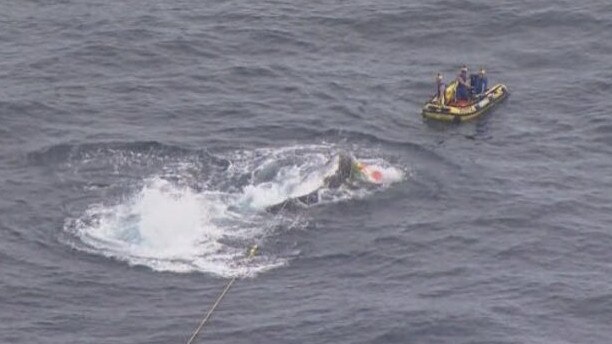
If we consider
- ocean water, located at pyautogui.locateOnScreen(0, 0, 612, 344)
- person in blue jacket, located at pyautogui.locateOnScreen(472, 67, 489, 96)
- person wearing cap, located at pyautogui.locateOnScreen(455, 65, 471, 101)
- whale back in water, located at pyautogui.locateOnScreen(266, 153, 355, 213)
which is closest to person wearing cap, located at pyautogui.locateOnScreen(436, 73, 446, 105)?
person wearing cap, located at pyautogui.locateOnScreen(455, 65, 471, 101)

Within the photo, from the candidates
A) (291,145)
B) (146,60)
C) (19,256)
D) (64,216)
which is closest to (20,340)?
(19,256)

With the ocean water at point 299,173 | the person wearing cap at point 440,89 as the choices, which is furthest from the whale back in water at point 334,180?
the person wearing cap at point 440,89

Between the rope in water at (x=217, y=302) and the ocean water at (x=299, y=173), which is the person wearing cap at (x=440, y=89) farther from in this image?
the rope in water at (x=217, y=302)

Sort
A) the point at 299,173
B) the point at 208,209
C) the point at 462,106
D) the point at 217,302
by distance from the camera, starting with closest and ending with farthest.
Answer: the point at 217,302
the point at 208,209
the point at 299,173
the point at 462,106

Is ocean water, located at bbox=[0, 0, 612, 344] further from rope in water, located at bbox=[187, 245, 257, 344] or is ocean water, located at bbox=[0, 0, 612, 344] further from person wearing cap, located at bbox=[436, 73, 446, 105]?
person wearing cap, located at bbox=[436, 73, 446, 105]

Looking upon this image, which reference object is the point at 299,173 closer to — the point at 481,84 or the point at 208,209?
the point at 208,209

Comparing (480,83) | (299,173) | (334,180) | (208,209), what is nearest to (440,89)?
(480,83)
